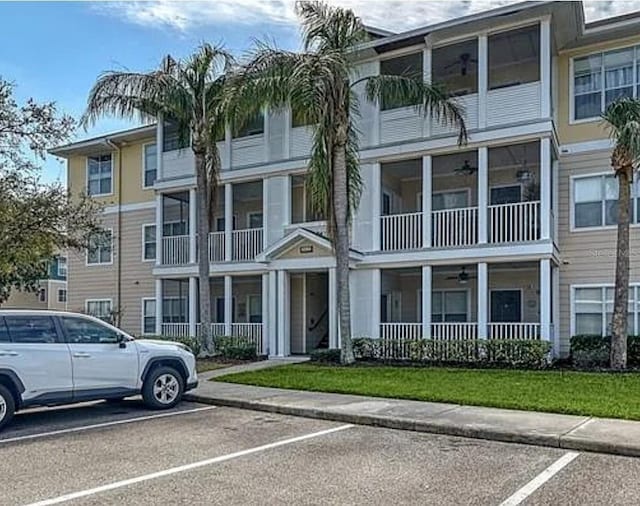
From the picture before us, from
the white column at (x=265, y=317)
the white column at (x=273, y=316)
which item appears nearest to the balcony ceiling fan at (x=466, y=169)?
the white column at (x=273, y=316)

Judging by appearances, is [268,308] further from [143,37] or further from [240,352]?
[143,37]

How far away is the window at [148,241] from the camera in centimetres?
2697

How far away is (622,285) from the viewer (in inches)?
612

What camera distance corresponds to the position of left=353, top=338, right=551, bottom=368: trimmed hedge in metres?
16.8

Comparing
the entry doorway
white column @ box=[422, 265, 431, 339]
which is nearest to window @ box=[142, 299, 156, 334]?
the entry doorway

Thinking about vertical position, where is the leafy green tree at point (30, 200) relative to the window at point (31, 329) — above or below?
above

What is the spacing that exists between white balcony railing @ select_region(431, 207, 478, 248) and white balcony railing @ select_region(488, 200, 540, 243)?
497 mm

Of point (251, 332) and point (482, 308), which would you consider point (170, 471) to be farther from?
point (251, 332)

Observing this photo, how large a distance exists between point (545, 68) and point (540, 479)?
1295 cm

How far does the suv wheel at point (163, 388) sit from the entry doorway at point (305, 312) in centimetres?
1074

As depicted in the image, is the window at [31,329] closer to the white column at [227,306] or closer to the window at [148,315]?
the white column at [227,306]

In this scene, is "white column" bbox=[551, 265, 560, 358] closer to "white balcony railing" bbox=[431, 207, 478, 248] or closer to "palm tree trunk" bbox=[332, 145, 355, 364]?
"white balcony railing" bbox=[431, 207, 478, 248]

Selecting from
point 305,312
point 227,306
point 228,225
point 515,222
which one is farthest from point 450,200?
point 227,306

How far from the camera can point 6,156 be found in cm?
1628
